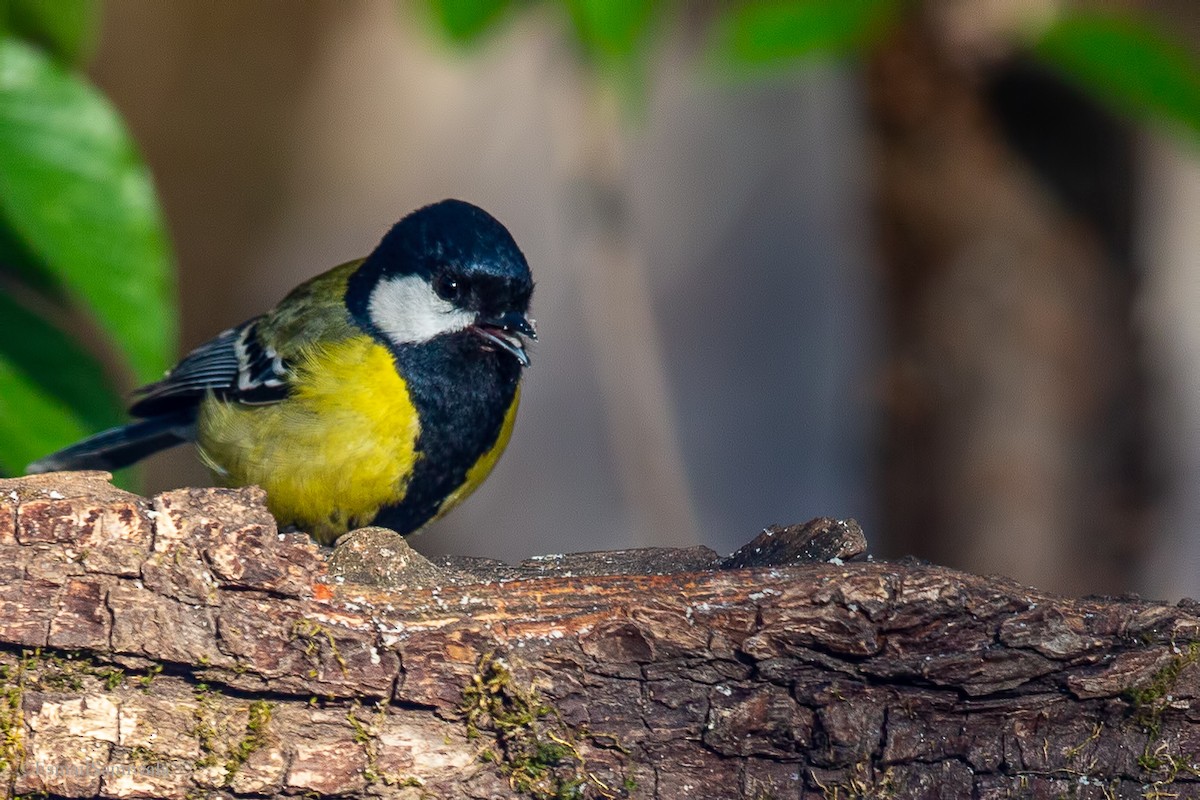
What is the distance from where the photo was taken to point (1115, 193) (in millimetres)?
3973

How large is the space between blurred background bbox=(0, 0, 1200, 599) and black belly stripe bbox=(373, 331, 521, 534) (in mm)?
593

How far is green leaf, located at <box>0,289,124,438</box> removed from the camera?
237 cm

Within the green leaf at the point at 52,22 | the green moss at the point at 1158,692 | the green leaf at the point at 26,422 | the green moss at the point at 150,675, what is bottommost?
the green moss at the point at 1158,692

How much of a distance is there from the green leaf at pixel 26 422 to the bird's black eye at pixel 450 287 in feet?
2.90

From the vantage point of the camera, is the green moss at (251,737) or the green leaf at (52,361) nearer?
the green moss at (251,737)

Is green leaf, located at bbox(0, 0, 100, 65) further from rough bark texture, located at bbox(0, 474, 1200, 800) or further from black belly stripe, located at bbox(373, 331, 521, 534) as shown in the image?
rough bark texture, located at bbox(0, 474, 1200, 800)

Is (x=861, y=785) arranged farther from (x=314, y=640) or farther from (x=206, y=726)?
(x=206, y=726)

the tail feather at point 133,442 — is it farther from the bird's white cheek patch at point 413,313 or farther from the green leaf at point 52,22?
the green leaf at point 52,22

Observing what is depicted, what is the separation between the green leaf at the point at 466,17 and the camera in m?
2.32

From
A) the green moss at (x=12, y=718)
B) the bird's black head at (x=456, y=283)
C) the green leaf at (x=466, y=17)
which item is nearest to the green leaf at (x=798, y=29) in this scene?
the green leaf at (x=466, y=17)

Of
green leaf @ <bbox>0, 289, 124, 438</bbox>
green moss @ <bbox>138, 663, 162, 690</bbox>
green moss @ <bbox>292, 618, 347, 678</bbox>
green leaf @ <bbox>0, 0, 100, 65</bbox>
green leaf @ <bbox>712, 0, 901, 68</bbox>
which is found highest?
green leaf @ <bbox>0, 0, 100, 65</bbox>

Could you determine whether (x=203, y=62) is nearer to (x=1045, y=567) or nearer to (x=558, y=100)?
(x=558, y=100)

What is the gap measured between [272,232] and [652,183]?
1936 millimetres

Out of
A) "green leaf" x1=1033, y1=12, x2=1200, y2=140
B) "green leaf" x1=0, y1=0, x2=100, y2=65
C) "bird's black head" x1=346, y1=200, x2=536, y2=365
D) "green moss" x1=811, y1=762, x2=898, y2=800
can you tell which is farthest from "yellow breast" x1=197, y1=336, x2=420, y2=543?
"green leaf" x1=1033, y1=12, x2=1200, y2=140
